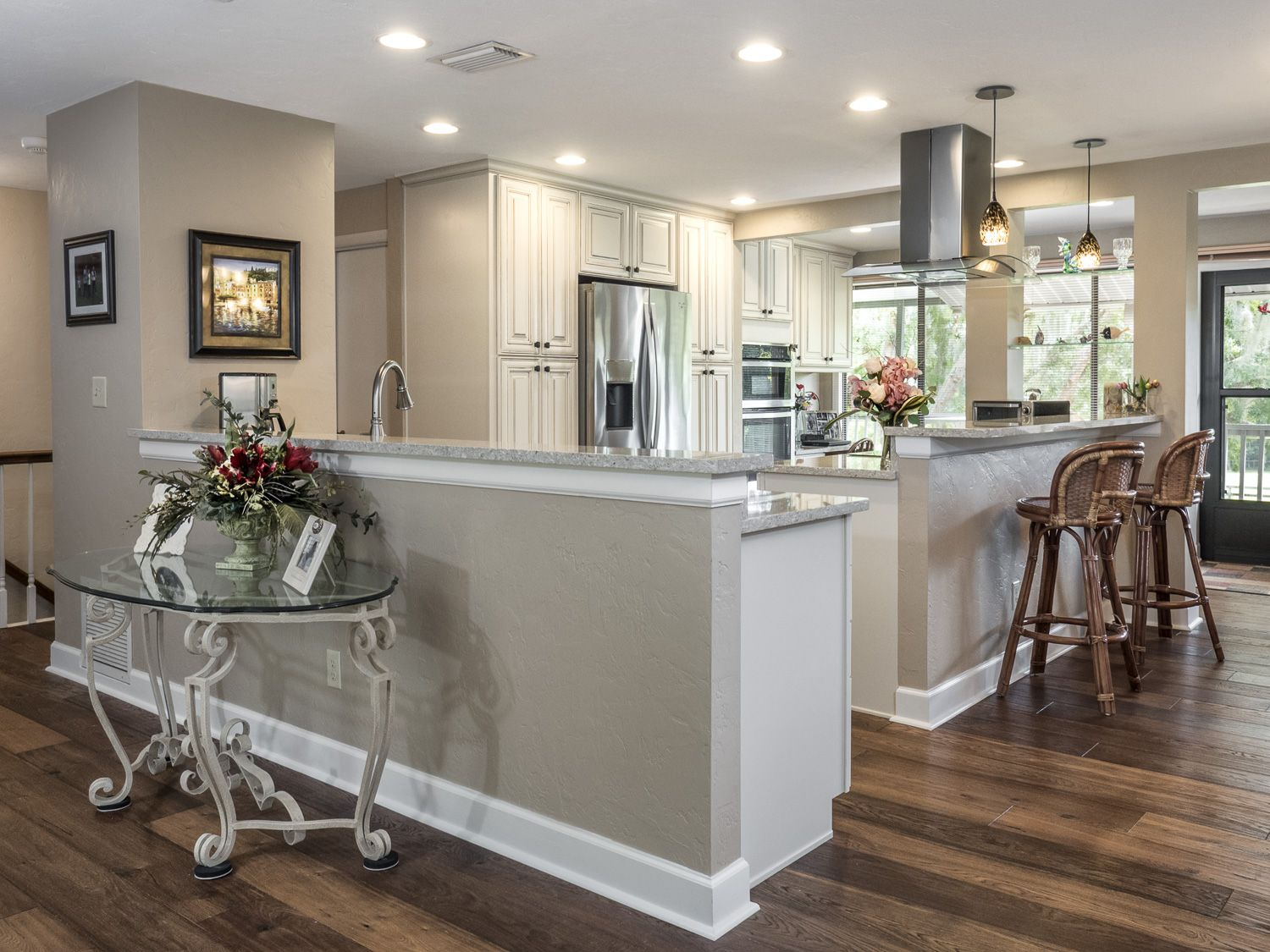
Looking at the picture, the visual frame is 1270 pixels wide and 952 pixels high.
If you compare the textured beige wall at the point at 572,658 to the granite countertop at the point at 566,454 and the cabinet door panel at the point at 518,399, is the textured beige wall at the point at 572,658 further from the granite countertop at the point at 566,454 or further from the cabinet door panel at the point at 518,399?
the cabinet door panel at the point at 518,399

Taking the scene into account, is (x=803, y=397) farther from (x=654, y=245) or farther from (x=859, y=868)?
(x=859, y=868)

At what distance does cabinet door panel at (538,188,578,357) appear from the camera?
547cm

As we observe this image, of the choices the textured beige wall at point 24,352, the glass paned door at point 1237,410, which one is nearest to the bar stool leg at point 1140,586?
the glass paned door at point 1237,410

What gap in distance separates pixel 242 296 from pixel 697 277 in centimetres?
306

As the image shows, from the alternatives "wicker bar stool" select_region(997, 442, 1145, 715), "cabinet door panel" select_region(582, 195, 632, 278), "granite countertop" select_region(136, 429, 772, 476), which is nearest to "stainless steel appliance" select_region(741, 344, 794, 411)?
"cabinet door panel" select_region(582, 195, 632, 278)

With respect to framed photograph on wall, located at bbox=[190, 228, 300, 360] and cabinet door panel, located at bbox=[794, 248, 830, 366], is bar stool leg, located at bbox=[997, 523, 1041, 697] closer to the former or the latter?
framed photograph on wall, located at bbox=[190, 228, 300, 360]

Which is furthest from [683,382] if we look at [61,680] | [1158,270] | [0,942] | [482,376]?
[0,942]

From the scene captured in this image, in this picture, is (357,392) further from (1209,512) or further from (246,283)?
(1209,512)

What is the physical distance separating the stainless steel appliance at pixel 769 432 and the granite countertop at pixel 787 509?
4263 mm

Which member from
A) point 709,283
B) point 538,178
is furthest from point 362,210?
point 709,283

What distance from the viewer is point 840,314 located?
26.5 ft

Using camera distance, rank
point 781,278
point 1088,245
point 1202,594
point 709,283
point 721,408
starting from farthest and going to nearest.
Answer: point 781,278, point 721,408, point 709,283, point 1088,245, point 1202,594

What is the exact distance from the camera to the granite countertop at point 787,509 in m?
2.33

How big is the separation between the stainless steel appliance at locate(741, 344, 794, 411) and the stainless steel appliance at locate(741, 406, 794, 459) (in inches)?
1.8
